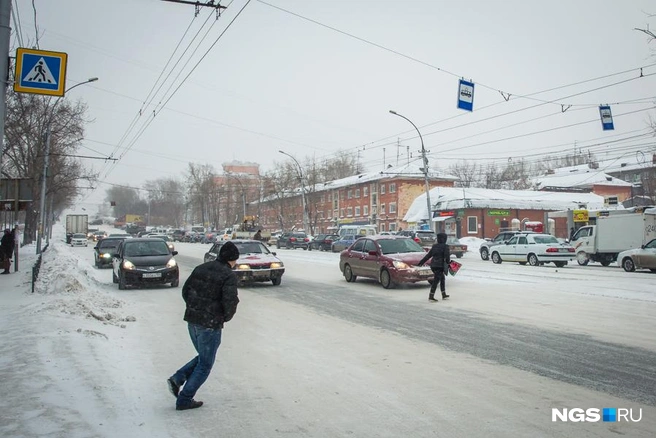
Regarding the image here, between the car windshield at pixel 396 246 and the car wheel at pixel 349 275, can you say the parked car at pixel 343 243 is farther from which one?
the car windshield at pixel 396 246

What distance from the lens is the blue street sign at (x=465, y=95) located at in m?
19.7

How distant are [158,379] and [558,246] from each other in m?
23.7

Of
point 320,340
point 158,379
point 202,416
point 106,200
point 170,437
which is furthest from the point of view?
point 106,200

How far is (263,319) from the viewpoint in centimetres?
1070

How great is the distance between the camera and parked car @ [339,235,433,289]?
15289mm

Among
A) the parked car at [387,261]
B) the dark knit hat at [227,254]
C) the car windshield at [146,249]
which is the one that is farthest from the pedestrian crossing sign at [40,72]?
the parked car at [387,261]

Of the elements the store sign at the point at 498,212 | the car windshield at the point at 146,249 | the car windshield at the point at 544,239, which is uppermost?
the store sign at the point at 498,212

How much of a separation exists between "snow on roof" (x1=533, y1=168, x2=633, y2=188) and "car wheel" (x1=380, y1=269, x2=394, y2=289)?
71.9m

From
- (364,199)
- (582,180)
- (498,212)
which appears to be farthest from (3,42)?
(582,180)

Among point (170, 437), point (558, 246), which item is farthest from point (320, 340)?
point (558, 246)

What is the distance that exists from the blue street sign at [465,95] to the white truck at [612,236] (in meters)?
12.2

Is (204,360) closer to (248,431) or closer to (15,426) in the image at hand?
(248,431)

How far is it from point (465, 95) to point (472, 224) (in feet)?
128

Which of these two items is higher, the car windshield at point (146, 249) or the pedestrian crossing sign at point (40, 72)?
the pedestrian crossing sign at point (40, 72)
